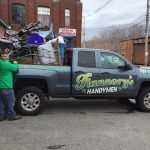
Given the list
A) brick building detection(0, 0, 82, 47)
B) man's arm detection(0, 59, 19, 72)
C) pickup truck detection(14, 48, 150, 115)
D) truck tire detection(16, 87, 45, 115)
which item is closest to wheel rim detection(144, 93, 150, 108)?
pickup truck detection(14, 48, 150, 115)

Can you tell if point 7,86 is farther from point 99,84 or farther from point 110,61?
point 110,61

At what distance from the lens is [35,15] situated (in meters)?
35.1

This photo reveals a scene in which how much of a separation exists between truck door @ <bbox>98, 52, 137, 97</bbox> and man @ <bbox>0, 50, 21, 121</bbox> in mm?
2444

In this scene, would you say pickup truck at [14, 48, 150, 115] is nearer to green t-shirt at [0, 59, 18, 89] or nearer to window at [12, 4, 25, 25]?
green t-shirt at [0, 59, 18, 89]

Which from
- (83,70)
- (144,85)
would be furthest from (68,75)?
(144,85)

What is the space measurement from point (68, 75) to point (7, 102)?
177 centimetres

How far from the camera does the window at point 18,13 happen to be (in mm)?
34469

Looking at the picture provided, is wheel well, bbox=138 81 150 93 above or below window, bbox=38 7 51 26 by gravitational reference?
below

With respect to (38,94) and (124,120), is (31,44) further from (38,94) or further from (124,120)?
(124,120)

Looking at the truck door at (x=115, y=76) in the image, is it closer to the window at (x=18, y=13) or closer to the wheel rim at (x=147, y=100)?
the wheel rim at (x=147, y=100)

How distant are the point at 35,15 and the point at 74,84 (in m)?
27.6

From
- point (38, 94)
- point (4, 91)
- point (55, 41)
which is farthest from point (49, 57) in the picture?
point (4, 91)

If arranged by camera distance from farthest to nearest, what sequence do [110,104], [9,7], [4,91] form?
[9,7] < [110,104] < [4,91]

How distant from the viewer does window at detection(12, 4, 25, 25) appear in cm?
3447
